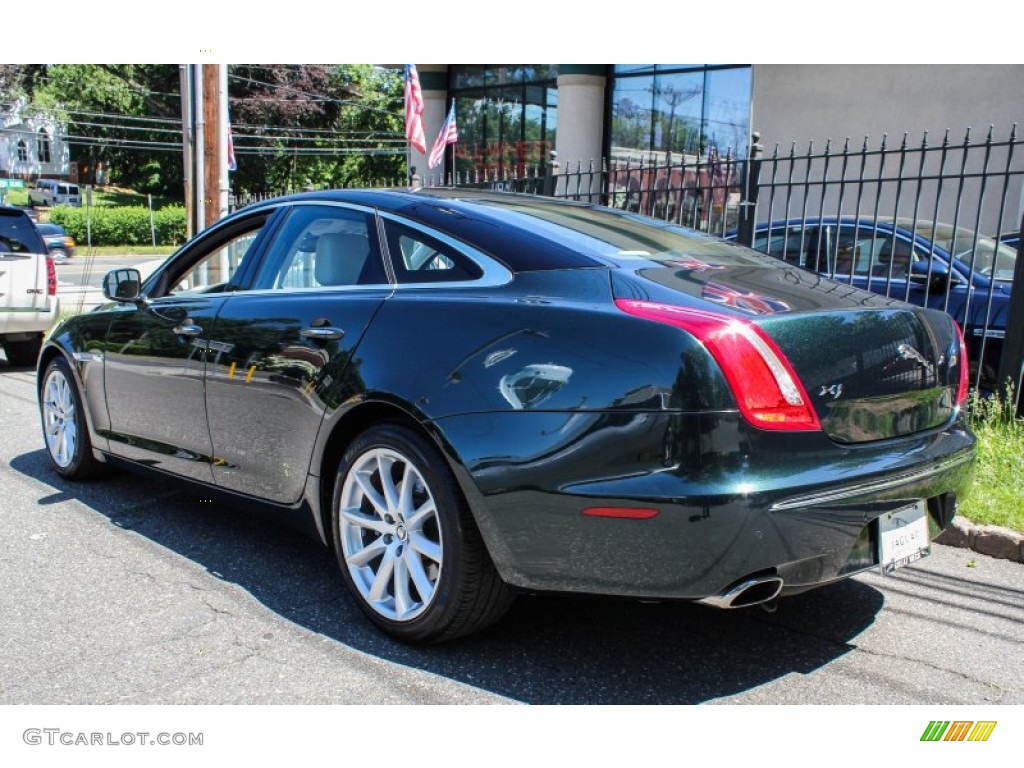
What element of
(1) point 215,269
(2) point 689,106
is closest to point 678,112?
(2) point 689,106

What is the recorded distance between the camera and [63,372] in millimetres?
5148

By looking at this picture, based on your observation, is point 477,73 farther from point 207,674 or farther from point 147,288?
point 207,674

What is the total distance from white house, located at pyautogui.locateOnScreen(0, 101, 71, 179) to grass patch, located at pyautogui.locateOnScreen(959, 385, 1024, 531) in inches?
2091

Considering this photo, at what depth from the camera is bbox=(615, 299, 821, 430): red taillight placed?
2523 mm

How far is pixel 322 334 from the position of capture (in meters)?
3.41

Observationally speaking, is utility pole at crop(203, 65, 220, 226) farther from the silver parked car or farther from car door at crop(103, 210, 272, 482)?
the silver parked car

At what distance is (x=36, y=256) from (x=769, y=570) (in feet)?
30.9

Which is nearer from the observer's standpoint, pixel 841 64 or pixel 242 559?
pixel 242 559

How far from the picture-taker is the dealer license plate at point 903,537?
110 inches

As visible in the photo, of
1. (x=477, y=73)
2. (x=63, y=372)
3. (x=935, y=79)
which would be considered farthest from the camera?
(x=477, y=73)

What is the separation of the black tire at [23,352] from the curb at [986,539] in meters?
9.51

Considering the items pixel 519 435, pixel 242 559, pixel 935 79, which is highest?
pixel 935 79

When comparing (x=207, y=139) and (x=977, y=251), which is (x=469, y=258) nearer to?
(x=977, y=251)
